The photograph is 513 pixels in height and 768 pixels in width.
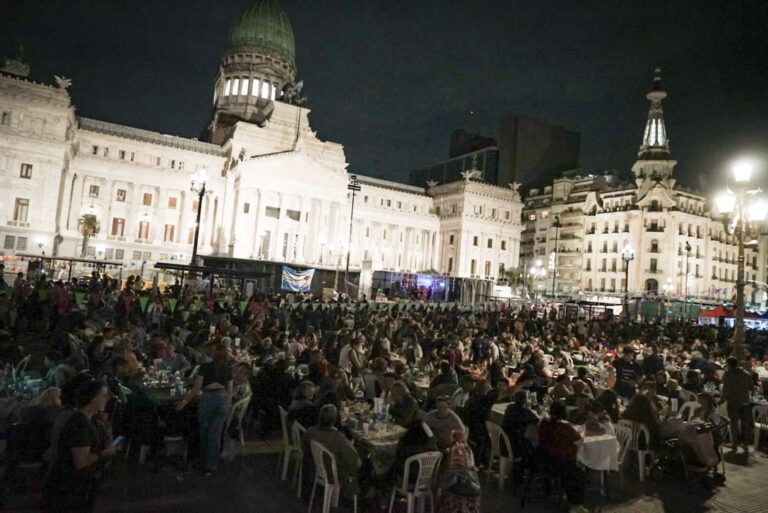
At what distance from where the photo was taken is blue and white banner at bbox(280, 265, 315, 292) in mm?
36531

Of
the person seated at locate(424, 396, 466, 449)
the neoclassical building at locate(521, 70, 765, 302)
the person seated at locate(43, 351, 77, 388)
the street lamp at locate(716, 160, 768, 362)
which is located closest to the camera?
the person seated at locate(424, 396, 466, 449)

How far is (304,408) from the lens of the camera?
704cm

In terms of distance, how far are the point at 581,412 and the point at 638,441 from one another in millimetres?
1328

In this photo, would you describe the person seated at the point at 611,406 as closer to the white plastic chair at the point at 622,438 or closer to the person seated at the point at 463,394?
→ the white plastic chair at the point at 622,438

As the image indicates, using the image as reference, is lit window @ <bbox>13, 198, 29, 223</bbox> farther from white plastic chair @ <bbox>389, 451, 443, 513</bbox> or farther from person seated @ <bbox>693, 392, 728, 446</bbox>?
person seated @ <bbox>693, 392, 728, 446</bbox>

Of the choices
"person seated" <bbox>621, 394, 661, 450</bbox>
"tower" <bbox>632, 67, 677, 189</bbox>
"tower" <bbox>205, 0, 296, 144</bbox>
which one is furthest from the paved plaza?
"tower" <bbox>632, 67, 677, 189</bbox>

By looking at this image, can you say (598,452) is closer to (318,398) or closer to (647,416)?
(647,416)

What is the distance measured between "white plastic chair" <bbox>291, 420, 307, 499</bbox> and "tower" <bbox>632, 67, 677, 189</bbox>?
72.9m

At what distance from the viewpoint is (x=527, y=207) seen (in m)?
80.8

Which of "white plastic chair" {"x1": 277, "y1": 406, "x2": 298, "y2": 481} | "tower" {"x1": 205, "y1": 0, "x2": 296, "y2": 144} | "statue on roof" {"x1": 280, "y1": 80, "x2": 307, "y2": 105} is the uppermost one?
"tower" {"x1": 205, "y1": 0, "x2": 296, "y2": 144}

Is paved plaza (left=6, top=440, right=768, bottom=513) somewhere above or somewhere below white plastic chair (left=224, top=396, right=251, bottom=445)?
below

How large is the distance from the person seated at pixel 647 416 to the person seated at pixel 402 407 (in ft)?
13.6

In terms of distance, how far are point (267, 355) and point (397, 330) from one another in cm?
865

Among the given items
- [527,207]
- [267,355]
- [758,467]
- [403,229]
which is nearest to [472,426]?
[267,355]
